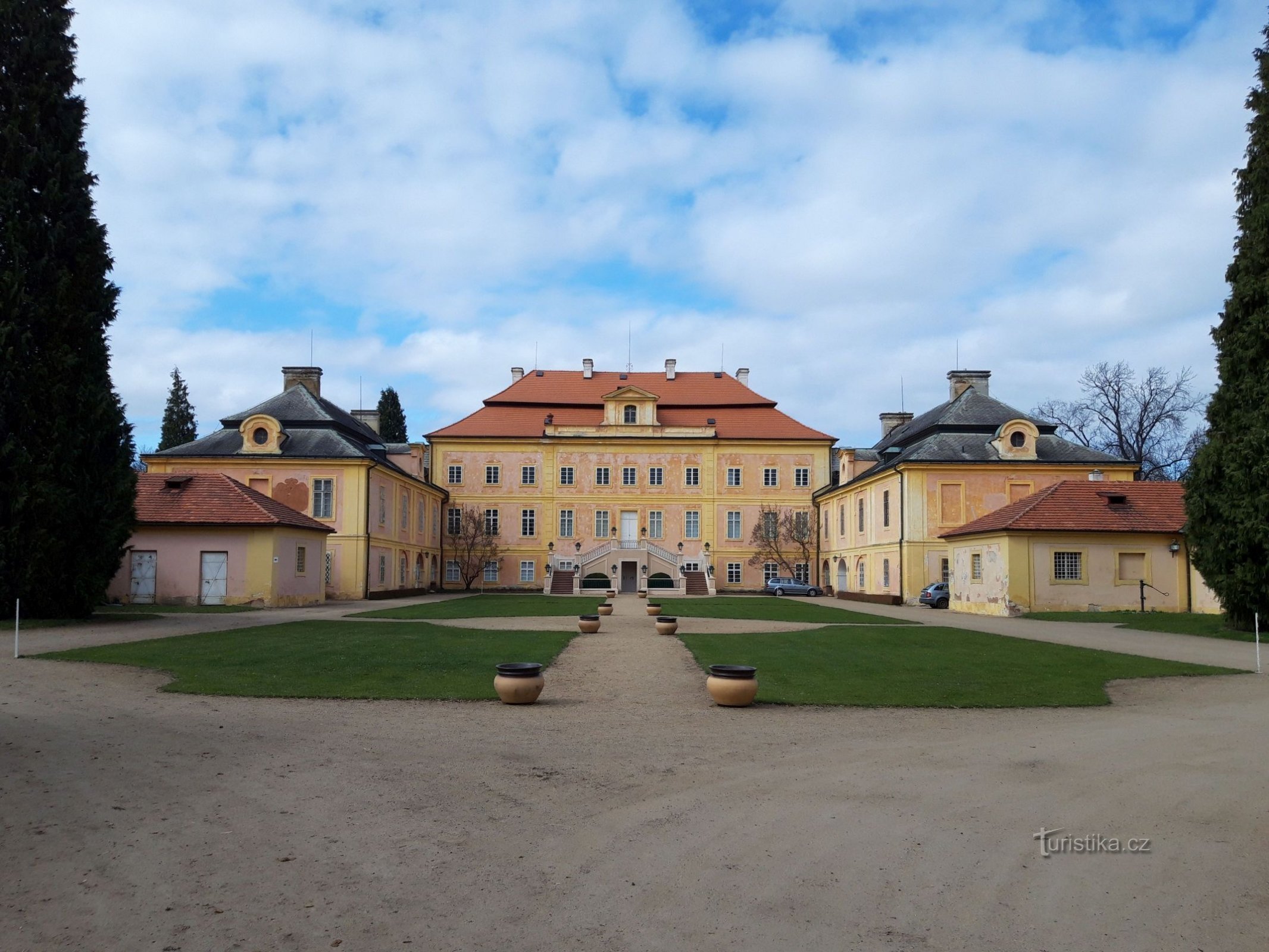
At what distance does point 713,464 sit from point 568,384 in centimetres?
1142

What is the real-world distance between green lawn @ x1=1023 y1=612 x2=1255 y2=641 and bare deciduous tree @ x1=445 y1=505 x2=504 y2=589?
3303 cm

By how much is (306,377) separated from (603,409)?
1790cm

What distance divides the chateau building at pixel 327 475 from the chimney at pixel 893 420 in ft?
100

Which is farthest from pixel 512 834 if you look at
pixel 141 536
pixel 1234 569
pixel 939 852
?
pixel 141 536

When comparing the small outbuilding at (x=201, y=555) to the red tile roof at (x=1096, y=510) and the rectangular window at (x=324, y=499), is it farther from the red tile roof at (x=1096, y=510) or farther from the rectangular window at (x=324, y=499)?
the red tile roof at (x=1096, y=510)

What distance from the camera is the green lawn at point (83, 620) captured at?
22.1m

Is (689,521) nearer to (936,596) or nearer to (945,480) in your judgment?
(945,480)

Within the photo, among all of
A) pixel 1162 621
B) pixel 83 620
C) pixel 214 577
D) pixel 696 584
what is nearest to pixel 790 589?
pixel 696 584

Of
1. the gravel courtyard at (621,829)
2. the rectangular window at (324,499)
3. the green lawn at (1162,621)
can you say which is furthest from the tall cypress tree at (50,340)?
the green lawn at (1162,621)

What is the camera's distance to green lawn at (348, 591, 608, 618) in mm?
28750

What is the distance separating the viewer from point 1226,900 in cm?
520

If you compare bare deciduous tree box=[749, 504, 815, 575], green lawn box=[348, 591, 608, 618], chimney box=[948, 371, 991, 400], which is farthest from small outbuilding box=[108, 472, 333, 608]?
chimney box=[948, 371, 991, 400]

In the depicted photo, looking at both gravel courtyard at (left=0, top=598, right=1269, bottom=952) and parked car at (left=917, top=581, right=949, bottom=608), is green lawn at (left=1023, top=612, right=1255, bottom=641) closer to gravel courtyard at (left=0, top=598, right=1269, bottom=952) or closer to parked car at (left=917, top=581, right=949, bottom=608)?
parked car at (left=917, top=581, right=949, bottom=608)

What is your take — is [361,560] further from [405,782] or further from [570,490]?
[405,782]
